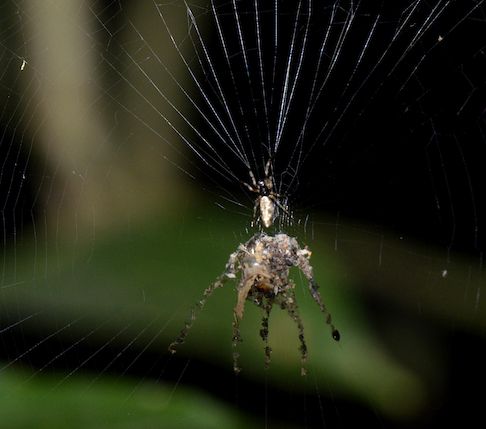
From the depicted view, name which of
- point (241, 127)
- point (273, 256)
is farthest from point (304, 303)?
point (241, 127)

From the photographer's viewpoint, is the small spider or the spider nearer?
the spider

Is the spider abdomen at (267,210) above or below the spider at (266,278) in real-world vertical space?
above

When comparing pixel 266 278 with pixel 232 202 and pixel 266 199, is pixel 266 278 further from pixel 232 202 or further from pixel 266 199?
pixel 232 202

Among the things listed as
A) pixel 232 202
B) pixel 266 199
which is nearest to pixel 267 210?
pixel 266 199

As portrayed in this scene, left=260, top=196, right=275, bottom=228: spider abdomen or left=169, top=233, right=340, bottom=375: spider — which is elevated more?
left=260, top=196, right=275, bottom=228: spider abdomen

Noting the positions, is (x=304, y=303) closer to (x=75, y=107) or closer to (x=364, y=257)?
(x=364, y=257)
